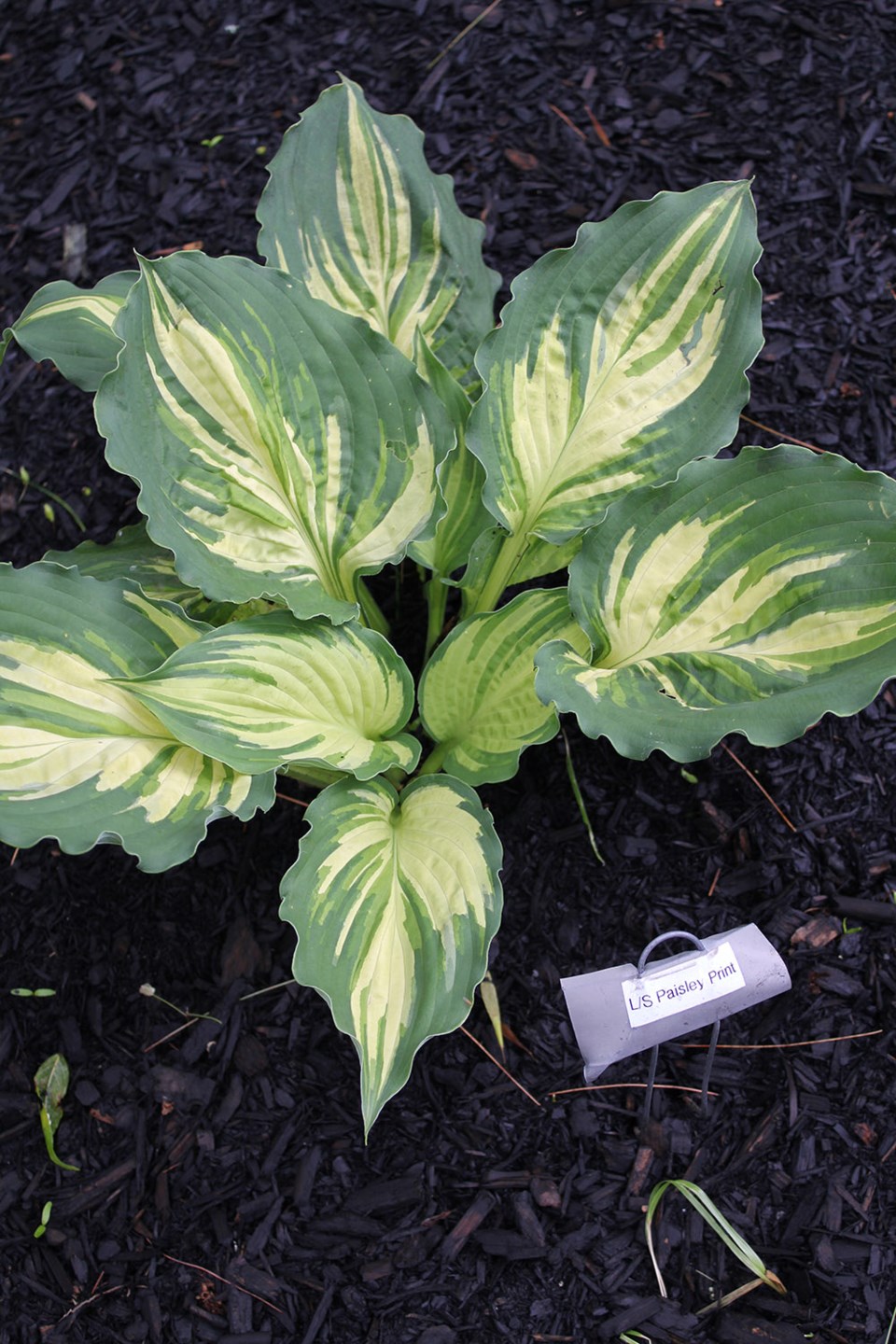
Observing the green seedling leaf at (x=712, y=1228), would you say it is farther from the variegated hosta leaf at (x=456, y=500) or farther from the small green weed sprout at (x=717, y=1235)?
the variegated hosta leaf at (x=456, y=500)

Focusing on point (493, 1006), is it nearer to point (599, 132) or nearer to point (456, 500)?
point (456, 500)

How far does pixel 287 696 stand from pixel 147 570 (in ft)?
1.24

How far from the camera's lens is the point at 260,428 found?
1338 mm

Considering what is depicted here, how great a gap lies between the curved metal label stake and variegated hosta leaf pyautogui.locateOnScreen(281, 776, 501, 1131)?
0.14m

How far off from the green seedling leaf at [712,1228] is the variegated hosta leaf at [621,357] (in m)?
0.89

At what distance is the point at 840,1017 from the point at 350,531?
1045 mm

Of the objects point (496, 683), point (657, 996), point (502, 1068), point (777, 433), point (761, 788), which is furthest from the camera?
point (777, 433)

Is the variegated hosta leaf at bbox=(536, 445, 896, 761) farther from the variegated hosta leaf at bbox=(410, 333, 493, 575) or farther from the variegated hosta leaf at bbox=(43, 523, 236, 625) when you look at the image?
the variegated hosta leaf at bbox=(43, 523, 236, 625)

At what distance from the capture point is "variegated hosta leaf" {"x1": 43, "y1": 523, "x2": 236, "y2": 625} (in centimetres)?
153

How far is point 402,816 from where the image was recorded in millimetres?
1462

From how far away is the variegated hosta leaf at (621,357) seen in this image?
4.40 ft

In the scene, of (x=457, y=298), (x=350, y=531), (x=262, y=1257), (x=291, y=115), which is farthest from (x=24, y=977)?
(x=291, y=115)

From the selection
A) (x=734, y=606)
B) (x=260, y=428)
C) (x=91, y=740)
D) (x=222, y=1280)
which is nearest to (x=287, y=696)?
(x=91, y=740)

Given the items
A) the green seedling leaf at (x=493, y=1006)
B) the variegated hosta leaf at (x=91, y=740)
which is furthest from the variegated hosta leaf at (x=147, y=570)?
the green seedling leaf at (x=493, y=1006)
